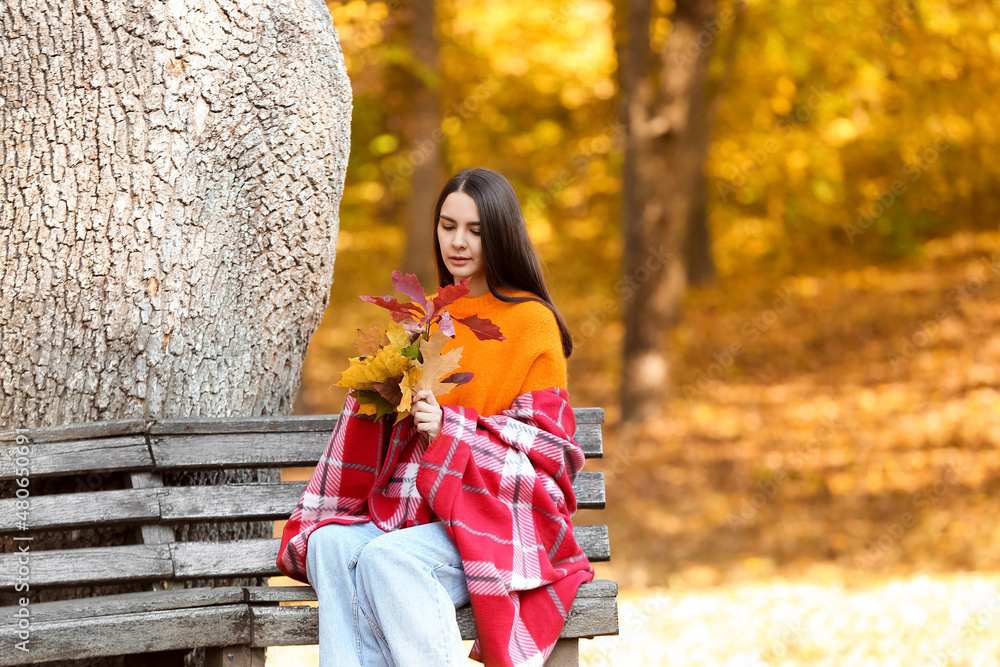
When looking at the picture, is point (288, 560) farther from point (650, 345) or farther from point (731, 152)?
point (731, 152)

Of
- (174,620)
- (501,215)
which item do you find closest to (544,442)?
(501,215)

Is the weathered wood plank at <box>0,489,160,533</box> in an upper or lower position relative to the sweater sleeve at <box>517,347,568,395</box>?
lower

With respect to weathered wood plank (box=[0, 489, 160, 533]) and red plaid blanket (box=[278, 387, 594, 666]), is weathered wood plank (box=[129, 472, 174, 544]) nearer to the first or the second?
weathered wood plank (box=[0, 489, 160, 533])

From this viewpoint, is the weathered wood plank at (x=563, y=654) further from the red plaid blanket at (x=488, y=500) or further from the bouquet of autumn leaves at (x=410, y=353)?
the bouquet of autumn leaves at (x=410, y=353)

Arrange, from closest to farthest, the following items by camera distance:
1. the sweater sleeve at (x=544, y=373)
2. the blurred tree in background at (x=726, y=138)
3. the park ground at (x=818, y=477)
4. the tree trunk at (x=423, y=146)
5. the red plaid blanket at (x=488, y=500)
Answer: the red plaid blanket at (x=488, y=500) < the sweater sleeve at (x=544, y=373) < the park ground at (x=818, y=477) < the blurred tree in background at (x=726, y=138) < the tree trunk at (x=423, y=146)

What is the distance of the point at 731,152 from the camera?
41.2 feet

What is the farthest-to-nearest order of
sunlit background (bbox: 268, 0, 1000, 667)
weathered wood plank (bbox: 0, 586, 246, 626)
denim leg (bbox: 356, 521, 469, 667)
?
sunlit background (bbox: 268, 0, 1000, 667)
weathered wood plank (bbox: 0, 586, 246, 626)
denim leg (bbox: 356, 521, 469, 667)

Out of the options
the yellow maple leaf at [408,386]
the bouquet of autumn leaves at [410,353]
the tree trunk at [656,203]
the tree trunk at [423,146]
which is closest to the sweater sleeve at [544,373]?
the bouquet of autumn leaves at [410,353]

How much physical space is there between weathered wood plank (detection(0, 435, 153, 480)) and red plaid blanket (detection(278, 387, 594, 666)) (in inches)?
21.6

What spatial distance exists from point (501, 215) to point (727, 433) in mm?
6463

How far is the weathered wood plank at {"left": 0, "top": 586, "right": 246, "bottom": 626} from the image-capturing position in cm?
262

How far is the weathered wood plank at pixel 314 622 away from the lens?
2.57 m

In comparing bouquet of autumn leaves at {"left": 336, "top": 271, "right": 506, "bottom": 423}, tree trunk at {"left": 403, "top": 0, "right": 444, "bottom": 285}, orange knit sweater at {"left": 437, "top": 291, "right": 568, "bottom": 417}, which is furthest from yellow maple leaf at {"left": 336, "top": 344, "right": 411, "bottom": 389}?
tree trunk at {"left": 403, "top": 0, "right": 444, "bottom": 285}

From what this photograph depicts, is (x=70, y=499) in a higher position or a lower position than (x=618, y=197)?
lower
